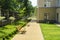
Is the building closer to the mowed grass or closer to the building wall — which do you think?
the building wall

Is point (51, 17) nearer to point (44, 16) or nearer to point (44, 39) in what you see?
point (44, 16)

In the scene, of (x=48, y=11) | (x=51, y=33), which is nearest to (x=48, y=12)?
(x=48, y=11)

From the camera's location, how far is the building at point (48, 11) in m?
48.5

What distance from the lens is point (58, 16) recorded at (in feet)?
154

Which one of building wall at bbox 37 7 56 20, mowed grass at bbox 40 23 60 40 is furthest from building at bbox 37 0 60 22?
mowed grass at bbox 40 23 60 40

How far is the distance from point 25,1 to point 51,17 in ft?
79.4

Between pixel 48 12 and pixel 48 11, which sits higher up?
pixel 48 11

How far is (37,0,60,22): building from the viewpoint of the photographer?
48500 mm

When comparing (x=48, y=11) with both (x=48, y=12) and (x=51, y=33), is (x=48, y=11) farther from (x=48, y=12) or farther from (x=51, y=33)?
(x=51, y=33)

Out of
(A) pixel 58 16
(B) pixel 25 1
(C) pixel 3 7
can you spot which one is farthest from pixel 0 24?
(B) pixel 25 1

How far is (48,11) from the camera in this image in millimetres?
48625

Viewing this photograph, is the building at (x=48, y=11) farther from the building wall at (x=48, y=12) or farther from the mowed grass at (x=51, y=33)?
the mowed grass at (x=51, y=33)

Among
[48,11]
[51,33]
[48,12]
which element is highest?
[48,11]

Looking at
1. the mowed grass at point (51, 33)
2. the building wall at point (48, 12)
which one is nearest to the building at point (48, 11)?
the building wall at point (48, 12)
